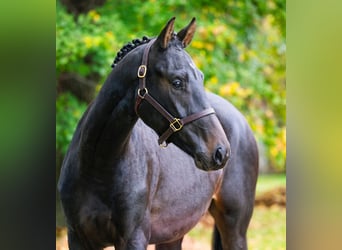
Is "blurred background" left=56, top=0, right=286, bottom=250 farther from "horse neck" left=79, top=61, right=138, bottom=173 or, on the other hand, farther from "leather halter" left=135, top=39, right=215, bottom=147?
"leather halter" left=135, top=39, right=215, bottom=147

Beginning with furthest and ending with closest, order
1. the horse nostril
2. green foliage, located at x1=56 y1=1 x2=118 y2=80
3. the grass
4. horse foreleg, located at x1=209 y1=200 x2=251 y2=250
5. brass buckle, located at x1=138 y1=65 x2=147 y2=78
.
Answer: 1. the grass
2. green foliage, located at x1=56 y1=1 x2=118 y2=80
3. horse foreleg, located at x1=209 y1=200 x2=251 y2=250
4. brass buckle, located at x1=138 y1=65 x2=147 y2=78
5. the horse nostril

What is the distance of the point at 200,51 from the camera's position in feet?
23.3

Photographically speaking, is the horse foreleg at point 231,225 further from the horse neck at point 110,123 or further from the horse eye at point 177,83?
the horse eye at point 177,83

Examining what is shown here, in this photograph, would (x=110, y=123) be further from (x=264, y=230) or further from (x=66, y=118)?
(x=264, y=230)

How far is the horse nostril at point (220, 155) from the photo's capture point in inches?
97.6

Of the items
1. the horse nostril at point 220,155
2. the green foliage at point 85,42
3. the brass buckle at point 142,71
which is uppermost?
the green foliage at point 85,42

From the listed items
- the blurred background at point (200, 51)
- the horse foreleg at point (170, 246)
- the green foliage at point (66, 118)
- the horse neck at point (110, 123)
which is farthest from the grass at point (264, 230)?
the horse neck at point (110, 123)

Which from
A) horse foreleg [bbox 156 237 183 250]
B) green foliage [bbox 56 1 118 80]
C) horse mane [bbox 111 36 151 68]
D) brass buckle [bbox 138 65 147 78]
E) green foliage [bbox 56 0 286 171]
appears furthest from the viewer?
green foliage [bbox 56 0 286 171]

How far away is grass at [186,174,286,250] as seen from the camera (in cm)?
797

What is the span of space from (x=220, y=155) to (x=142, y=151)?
580 mm

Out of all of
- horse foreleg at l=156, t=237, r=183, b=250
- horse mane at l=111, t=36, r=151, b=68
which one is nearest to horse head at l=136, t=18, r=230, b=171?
horse mane at l=111, t=36, r=151, b=68

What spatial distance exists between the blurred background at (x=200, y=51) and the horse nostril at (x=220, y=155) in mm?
4188

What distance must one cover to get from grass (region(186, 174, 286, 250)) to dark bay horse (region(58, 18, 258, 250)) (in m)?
4.64
